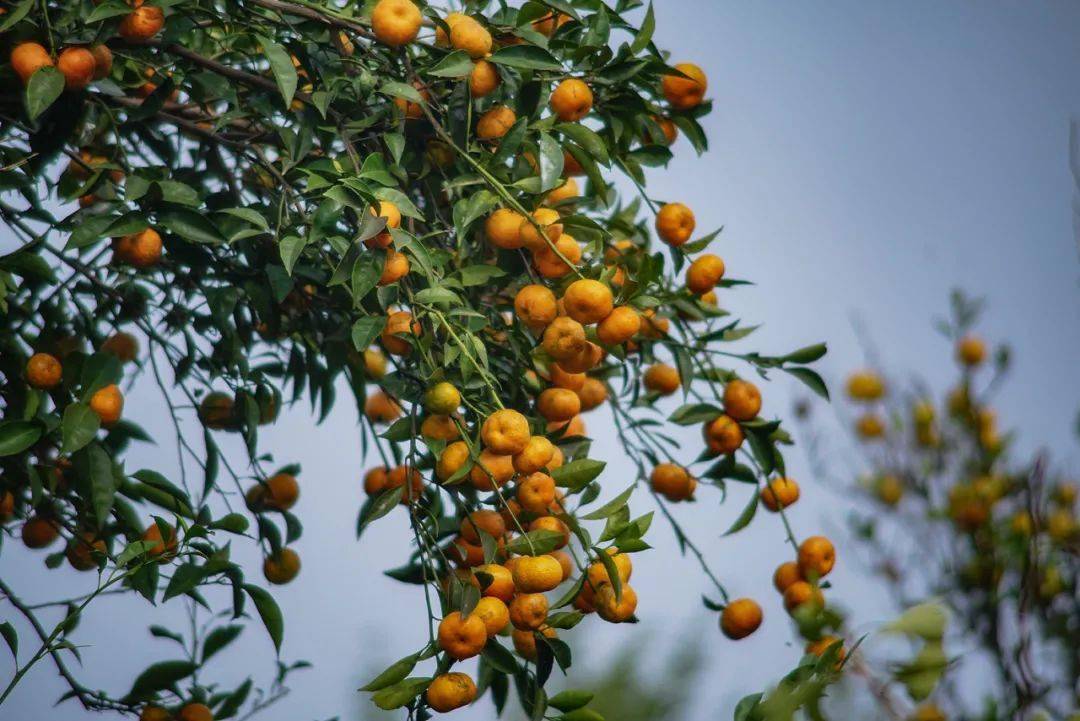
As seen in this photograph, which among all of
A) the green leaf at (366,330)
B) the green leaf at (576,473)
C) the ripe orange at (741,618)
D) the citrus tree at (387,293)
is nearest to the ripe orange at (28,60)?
the citrus tree at (387,293)

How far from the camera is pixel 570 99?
1.08 m

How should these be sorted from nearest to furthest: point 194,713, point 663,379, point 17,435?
1. point 17,435
2. point 194,713
3. point 663,379

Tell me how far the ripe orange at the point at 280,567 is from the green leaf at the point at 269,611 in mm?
191

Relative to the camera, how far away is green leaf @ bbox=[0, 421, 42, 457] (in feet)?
3.35

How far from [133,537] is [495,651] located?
0.40 m

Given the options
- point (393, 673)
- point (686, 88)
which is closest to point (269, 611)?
point (393, 673)

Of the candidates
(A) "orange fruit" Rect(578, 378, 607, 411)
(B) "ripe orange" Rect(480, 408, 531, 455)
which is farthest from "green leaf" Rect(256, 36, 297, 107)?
(A) "orange fruit" Rect(578, 378, 607, 411)

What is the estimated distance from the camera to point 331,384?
124 cm

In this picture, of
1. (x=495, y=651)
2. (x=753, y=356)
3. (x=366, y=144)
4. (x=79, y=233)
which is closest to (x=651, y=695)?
(x=753, y=356)

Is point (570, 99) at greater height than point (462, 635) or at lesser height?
greater

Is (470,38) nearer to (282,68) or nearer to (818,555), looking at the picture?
(282,68)

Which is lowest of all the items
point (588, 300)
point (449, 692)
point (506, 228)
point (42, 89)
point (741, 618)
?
point (741, 618)

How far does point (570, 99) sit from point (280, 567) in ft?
1.93

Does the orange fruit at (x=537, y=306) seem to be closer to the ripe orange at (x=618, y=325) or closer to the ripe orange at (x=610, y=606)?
the ripe orange at (x=618, y=325)
